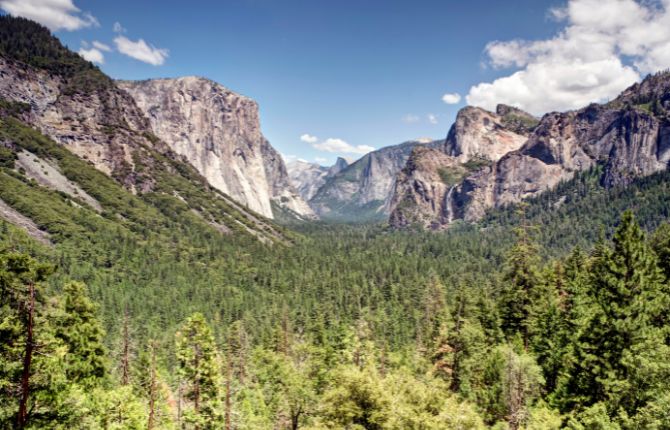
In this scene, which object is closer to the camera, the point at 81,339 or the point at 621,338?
A: the point at 621,338

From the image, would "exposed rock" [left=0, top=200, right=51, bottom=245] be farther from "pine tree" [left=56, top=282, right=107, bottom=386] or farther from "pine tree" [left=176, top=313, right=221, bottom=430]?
"pine tree" [left=176, top=313, right=221, bottom=430]

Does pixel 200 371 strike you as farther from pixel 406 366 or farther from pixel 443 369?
pixel 443 369

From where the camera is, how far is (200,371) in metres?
31.4

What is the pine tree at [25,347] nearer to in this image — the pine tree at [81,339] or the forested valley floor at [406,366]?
the forested valley floor at [406,366]

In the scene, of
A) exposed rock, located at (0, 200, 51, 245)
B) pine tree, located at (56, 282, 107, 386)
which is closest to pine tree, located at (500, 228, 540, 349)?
pine tree, located at (56, 282, 107, 386)

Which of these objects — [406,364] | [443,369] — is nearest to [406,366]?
[443,369]

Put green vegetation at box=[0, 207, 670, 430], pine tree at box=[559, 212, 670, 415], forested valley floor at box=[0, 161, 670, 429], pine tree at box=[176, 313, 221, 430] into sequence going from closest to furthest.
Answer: green vegetation at box=[0, 207, 670, 430] → forested valley floor at box=[0, 161, 670, 429] → pine tree at box=[559, 212, 670, 415] → pine tree at box=[176, 313, 221, 430]

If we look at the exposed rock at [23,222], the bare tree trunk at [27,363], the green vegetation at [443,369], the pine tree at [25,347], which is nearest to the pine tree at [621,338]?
the green vegetation at [443,369]

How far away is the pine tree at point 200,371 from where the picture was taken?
31078 millimetres

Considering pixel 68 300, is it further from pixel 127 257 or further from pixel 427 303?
pixel 127 257

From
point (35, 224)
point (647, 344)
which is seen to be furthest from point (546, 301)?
point (35, 224)

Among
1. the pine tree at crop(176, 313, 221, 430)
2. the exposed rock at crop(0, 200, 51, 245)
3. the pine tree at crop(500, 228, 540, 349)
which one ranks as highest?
the exposed rock at crop(0, 200, 51, 245)

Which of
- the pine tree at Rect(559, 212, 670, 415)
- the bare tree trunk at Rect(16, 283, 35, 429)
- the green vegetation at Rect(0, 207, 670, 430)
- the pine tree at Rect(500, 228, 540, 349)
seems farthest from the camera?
the pine tree at Rect(500, 228, 540, 349)

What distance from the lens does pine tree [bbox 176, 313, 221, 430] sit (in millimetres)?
31078
